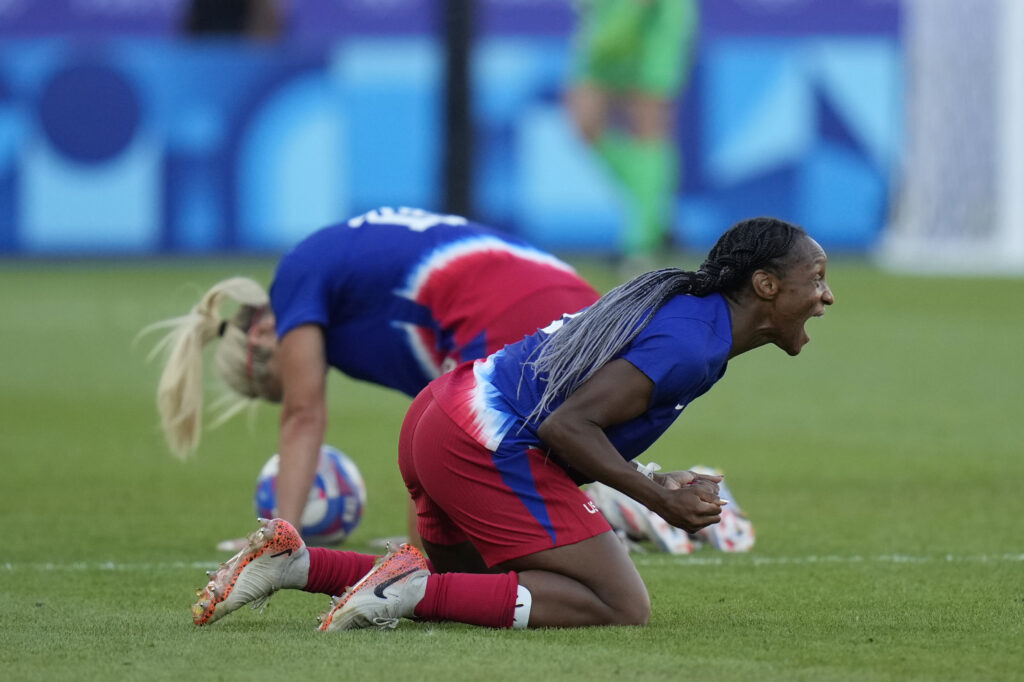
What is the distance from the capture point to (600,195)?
766 inches

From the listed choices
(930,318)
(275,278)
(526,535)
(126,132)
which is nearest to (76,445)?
(275,278)

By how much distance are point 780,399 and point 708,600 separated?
6.03 m

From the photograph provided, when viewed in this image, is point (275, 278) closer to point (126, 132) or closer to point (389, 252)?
point (389, 252)

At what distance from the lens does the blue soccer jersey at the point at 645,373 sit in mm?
4688

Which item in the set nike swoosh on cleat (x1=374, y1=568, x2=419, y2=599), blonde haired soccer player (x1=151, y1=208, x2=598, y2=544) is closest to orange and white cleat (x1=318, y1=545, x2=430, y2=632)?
nike swoosh on cleat (x1=374, y1=568, x2=419, y2=599)

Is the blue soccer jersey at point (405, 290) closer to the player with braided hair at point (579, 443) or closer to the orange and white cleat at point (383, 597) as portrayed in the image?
the player with braided hair at point (579, 443)

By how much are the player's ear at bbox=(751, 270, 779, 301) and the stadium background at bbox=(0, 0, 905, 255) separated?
14242mm

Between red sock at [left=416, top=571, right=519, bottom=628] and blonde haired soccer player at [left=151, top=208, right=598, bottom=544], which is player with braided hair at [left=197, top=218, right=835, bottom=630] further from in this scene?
blonde haired soccer player at [left=151, top=208, right=598, bottom=544]

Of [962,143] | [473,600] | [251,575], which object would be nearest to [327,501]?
[251,575]

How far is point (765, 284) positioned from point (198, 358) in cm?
233

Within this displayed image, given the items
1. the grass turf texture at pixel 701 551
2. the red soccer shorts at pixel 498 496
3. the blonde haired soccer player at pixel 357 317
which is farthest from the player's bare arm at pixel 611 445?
the blonde haired soccer player at pixel 357 317

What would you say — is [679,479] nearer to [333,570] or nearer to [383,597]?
[383,597]

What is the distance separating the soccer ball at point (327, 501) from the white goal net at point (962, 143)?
1403cm

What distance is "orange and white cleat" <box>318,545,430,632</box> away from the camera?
4805mm
